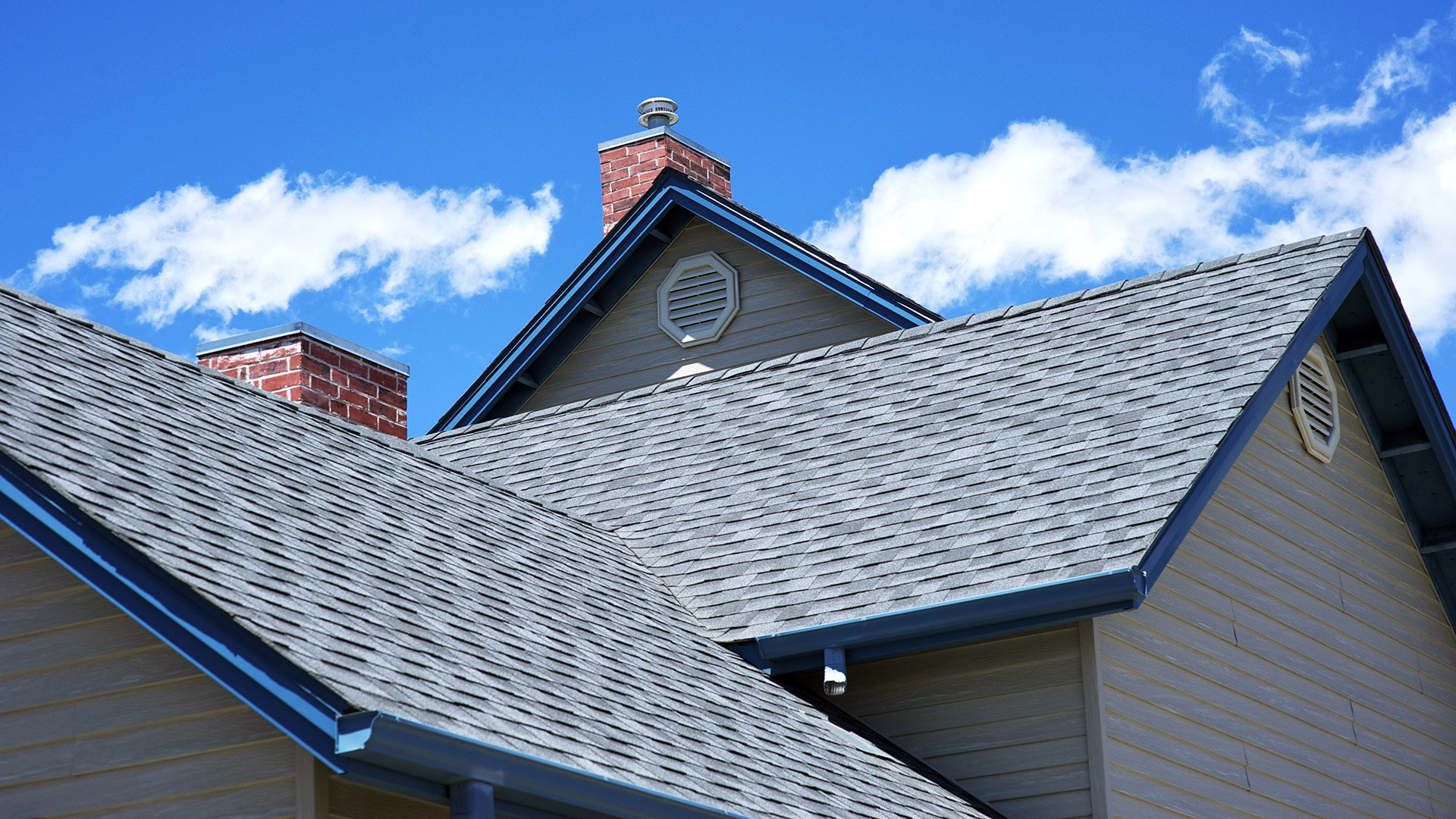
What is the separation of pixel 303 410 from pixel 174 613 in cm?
572

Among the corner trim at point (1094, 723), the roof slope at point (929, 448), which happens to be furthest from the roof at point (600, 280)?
the corner trim at point (1094, 723)

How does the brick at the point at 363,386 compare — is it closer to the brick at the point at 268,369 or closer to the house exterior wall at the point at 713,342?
the brick at the point at 268,369

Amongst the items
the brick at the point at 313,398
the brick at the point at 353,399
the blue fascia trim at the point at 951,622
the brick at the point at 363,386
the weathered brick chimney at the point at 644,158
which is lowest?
the blue fascia trim at the point at 951,622

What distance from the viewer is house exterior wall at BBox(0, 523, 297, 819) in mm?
5820

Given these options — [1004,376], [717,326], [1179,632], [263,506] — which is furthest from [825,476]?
[717,326]

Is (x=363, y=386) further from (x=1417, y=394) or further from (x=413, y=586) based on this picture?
(x=1417, y=394)

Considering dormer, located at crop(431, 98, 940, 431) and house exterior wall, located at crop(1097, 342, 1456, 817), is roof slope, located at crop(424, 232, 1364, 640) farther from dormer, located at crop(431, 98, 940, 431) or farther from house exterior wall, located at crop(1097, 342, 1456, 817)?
dormer, located at crop(431, 98, 940, 431)

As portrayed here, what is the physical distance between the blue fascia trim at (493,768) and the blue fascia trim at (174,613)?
0.46ft

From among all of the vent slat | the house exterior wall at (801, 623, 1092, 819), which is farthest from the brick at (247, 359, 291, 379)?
the house exterior wall at (801, 623, 1092, 819)

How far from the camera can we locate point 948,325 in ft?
42.1

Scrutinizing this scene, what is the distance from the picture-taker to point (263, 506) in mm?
7703

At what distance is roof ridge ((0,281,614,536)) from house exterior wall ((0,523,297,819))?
12.9ft

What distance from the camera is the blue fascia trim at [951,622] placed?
8250 mm

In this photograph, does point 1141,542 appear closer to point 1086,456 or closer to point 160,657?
point 1086,456
